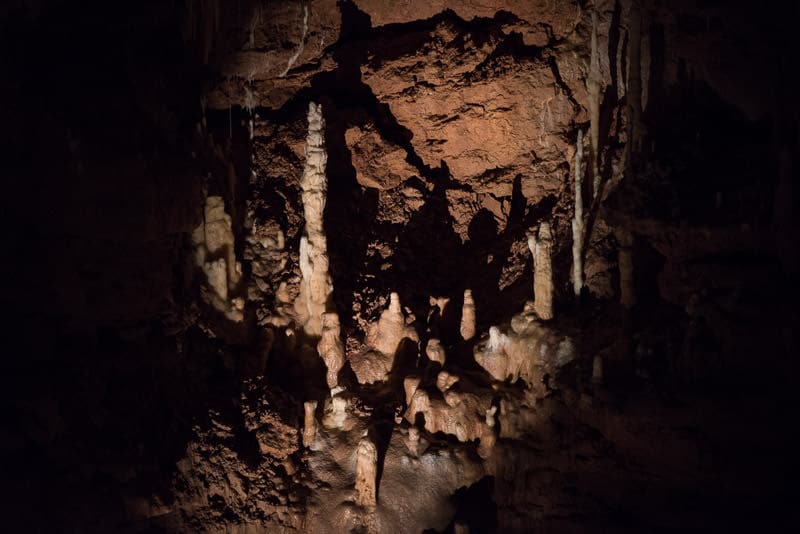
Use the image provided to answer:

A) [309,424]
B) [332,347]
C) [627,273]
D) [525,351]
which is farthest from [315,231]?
[627,273]

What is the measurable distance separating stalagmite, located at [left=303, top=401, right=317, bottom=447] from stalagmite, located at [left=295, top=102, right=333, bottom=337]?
3.99 feet

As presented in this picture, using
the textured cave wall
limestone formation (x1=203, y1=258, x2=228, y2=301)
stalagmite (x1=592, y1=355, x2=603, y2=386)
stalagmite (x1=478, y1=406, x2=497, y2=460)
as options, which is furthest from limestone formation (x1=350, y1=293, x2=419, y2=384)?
stalagmite (x1=592, y1=355, x2=603, y2=386)

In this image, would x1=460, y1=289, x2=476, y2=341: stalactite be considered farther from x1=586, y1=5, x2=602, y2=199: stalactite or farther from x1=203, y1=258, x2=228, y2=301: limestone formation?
x1=203, y1=258, x2=228, y2=301: limestone formation

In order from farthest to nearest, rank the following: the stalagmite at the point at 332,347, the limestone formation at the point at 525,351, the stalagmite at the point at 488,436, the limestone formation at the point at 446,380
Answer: the stalagmite at the point at 332,347 → the limestone formation at the point at 446,380 → the stalagmite at the point at 488,436 → the limestone formation at the point at 525,351

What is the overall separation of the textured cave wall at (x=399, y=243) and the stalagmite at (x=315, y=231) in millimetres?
586

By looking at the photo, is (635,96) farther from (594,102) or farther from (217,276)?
(217,276)

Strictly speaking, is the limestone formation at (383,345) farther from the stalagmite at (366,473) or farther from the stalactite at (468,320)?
the stalagmite at (366,473)

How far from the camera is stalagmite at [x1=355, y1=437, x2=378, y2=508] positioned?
8.41 meters

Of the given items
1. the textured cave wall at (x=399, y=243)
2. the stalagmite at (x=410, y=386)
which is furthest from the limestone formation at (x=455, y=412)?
the textured cave wall at (x=399, y=243)

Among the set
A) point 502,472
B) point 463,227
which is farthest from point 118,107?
point 502,472

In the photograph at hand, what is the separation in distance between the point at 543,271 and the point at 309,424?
12.7ft

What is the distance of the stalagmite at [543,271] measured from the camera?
8797 millimetres

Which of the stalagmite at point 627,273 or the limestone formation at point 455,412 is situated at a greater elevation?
the stalagmite at point 627,273

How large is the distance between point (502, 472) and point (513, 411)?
80 cm
